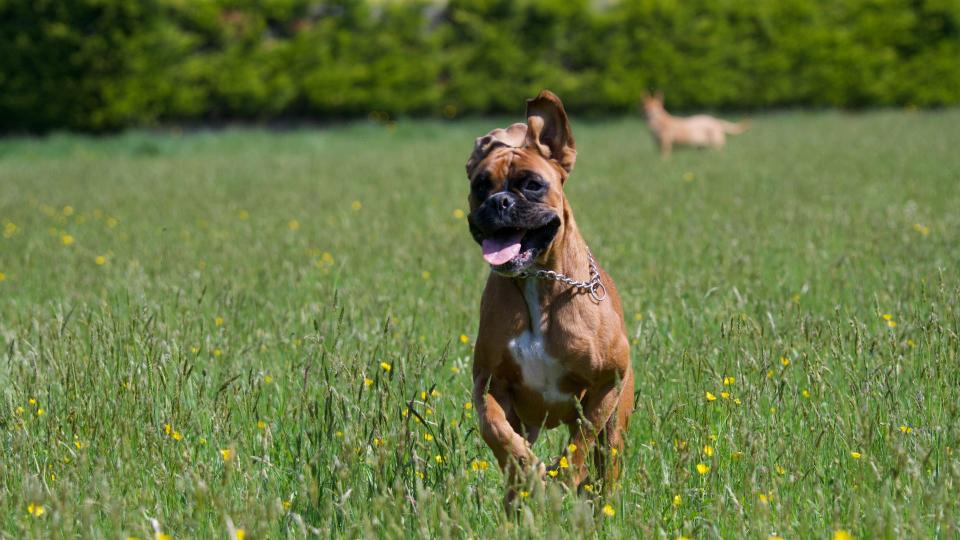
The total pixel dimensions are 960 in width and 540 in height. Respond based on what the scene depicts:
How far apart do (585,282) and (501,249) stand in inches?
15.0

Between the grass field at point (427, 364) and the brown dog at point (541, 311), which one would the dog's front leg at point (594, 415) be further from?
the grass field at point (427, 364)

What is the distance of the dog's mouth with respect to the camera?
3256mm

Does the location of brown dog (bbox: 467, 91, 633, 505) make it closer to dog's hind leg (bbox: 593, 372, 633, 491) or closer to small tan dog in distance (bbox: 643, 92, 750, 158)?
dog's hind leg (bbox: 593, 372, 633, 491)

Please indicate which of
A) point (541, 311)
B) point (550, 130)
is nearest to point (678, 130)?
point (550, 130)

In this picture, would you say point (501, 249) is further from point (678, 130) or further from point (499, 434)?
point (678, 130)

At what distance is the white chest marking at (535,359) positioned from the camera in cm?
338

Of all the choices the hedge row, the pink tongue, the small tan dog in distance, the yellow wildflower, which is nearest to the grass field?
the yellow wildflower

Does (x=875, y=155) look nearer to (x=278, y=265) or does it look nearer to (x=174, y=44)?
(x=278, y=265)

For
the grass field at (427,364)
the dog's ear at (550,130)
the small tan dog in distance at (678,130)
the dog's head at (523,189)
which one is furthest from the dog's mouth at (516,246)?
the small tan dog in distance at (678,130)

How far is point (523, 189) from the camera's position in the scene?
335 cm

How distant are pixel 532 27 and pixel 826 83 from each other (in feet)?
26.8

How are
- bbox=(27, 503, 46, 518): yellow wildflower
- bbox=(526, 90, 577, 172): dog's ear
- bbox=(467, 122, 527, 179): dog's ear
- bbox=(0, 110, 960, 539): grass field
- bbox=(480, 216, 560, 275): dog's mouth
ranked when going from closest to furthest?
1. bbox=(27, 503, 46, 518): yellow wildflower
2. bbox=(0, 110, 960, 539): grass field
3. bbox=(480, 216, 560, 275): dog's mouth
4. bbox=(526, 90, 577, 172): dog's ear
5. bbox=(467, 122, 527, 179): dog's ear

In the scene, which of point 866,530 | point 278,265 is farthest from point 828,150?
point 866,530

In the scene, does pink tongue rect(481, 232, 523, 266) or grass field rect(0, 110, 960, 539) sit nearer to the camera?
grass field rect(0, 110, 960, 539)
